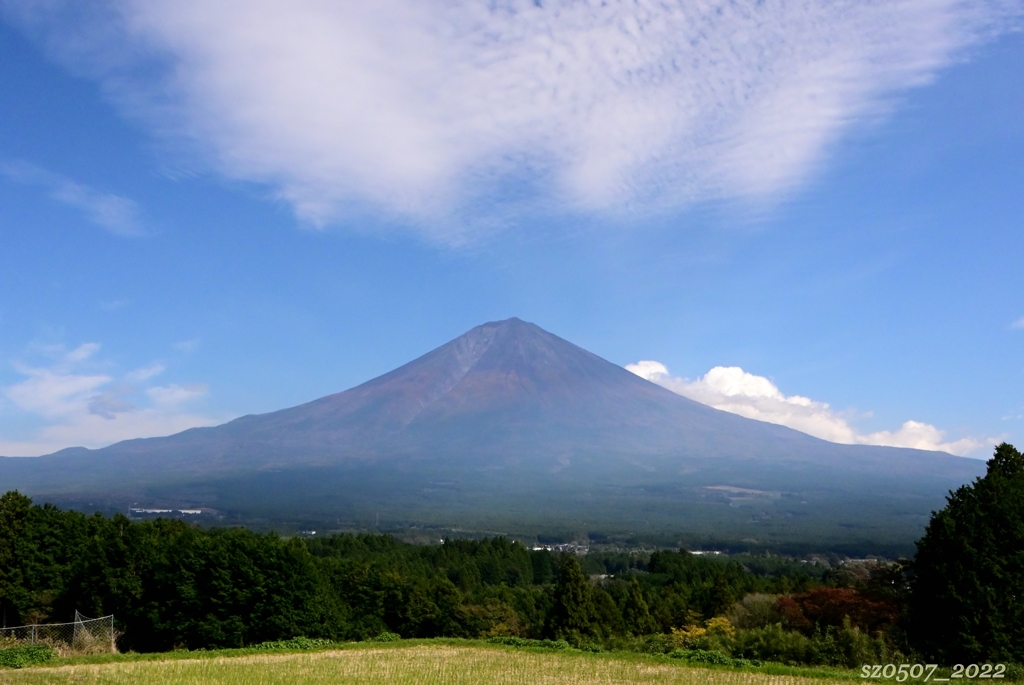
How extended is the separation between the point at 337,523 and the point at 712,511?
154 ft

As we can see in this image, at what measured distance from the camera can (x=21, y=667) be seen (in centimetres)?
1209

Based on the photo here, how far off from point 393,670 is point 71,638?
887 centimetres

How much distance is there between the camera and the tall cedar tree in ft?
39.0

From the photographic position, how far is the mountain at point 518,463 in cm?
9488

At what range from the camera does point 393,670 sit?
1178cm

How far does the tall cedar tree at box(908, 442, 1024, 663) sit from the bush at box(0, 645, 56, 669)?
587 inches

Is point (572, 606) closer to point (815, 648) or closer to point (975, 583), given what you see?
point (815, 648)

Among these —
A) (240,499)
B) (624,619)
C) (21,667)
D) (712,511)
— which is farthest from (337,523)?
(21,667)

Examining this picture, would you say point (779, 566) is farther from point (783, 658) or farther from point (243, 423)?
point (243, 423)

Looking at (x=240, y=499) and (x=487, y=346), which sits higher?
(x=487, y=346)

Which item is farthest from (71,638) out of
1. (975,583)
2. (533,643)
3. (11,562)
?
(975,583)

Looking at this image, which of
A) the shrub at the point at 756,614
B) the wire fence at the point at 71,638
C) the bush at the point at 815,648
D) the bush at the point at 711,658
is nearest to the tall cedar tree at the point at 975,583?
the bush at the point at 815,648

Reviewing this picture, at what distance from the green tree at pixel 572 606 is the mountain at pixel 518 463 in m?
58.5

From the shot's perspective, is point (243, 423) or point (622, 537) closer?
point (622, 537)
